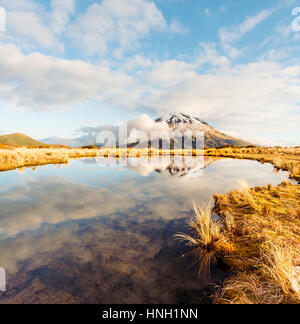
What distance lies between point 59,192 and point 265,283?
35.8 feet

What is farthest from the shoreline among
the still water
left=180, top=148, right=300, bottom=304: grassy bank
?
the still water

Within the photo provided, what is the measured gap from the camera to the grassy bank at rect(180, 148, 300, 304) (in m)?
3.20

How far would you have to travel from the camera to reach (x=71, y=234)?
6047mm

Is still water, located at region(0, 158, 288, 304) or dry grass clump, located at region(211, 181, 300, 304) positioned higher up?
dry grass clump, located at region(211, 181, 300, 304)

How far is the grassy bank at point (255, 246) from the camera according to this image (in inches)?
126

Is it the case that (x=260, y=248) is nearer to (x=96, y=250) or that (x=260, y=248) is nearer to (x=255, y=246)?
(x=255, y=246)

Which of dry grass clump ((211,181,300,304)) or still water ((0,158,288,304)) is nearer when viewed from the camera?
dry grass clump ((211,181,300,304))

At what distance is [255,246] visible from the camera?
4977 mm

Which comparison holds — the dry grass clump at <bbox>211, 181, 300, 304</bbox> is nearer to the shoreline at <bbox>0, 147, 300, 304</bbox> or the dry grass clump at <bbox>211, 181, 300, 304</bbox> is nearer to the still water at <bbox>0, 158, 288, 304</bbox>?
the shoreline at <bbox>0, 147, 300, 304</bbox>

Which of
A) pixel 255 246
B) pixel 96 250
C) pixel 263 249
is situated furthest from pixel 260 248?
pixel 96 250

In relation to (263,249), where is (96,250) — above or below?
below
